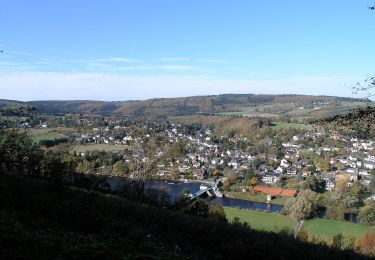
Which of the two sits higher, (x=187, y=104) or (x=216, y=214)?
(x=187, y=104)

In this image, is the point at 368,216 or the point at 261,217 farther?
the point at 261,217

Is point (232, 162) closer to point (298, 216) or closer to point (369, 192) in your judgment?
point (369, 192)

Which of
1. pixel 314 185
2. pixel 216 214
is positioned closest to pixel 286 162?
pixel 314 185

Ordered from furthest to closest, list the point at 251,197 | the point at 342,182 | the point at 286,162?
1. the point at 286,162
2. the point at 342,182
3. the point at 251,197

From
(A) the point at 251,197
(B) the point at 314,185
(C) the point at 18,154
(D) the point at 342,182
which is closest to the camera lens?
(C) the point at 18,154

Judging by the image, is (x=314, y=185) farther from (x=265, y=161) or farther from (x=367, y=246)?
(x=367, y=246)

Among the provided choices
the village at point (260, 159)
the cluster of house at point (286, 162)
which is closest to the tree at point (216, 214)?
the village at point (260, 159)

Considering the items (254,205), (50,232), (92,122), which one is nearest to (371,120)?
(50,232)
